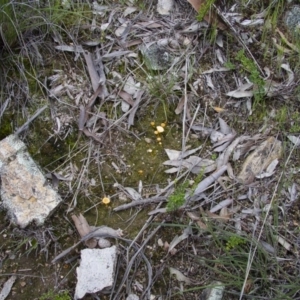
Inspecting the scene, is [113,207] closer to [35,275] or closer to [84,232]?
[84,232]

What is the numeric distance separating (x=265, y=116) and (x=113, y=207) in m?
0.87

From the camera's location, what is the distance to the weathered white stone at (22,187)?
197 cm

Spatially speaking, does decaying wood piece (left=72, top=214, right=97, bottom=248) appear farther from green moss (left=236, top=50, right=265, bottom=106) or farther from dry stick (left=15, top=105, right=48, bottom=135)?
green moss (left=236, top=50, right=265, bottom=106)

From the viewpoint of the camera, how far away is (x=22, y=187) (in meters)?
2.02

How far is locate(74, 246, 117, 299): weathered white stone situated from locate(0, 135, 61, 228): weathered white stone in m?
A: 0.26

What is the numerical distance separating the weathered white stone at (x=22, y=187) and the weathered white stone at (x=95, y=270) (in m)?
0.26

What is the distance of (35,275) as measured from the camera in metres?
1.91

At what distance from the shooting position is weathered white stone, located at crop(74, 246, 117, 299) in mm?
1854

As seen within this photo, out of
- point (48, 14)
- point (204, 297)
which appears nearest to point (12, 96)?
point (48, 14)

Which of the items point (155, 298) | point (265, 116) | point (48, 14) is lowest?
point (155, 298)

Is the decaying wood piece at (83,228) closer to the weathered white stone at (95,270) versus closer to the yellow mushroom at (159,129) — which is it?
the weathered white stone at (95,270)

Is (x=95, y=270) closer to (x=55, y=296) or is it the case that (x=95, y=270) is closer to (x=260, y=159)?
(x=55, y=296)

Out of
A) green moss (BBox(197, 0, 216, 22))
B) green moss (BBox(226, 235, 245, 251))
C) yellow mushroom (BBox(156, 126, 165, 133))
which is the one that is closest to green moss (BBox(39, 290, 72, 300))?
green moss (BBox(226, 235, 245, 251))

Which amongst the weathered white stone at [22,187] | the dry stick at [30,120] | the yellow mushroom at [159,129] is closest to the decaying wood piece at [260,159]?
the yellow mushroom at [159,129]
